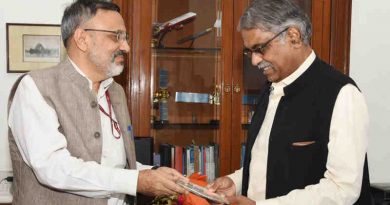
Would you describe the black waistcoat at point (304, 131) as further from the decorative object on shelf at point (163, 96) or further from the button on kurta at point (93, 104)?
the decorative object on shelf at point (163, 96)

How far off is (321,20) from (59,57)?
166 centimetres

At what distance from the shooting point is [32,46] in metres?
2.72

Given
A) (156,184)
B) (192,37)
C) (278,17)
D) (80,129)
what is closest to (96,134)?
(80,129)

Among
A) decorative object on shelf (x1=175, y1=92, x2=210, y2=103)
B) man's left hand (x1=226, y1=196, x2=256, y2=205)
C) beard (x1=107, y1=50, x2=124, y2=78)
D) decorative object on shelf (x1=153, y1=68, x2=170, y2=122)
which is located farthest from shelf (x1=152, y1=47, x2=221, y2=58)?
man's left hand (x1=226, y1=196, x2=256, y2=205)

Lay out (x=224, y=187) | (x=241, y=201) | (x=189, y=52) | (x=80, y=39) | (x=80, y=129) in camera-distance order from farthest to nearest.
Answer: (x=189, y=52) → (x=224, y=187) → (x=80, y=39) → (x=80, y=129) → (x=241, y=201)

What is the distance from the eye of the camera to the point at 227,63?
2871 millimetres

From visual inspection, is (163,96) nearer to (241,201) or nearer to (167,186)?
(167,186)

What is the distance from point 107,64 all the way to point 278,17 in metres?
0.74

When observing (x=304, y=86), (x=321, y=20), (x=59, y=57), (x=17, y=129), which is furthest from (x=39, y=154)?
(x=321, y=20)

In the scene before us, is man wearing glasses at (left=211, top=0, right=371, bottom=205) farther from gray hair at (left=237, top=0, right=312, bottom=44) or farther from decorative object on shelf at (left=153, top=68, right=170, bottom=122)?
decorative object on shelf at (left=153, top=68, right=170, bottom=122)

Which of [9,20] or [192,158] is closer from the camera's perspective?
[9,20]

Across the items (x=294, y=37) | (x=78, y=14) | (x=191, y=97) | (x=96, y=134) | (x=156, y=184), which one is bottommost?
(x=156, y=184)

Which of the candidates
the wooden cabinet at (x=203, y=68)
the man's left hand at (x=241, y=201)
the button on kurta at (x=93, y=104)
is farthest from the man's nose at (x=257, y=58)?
the wooden cabinet at (x=203, y=68)

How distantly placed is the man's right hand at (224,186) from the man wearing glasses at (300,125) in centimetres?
6
